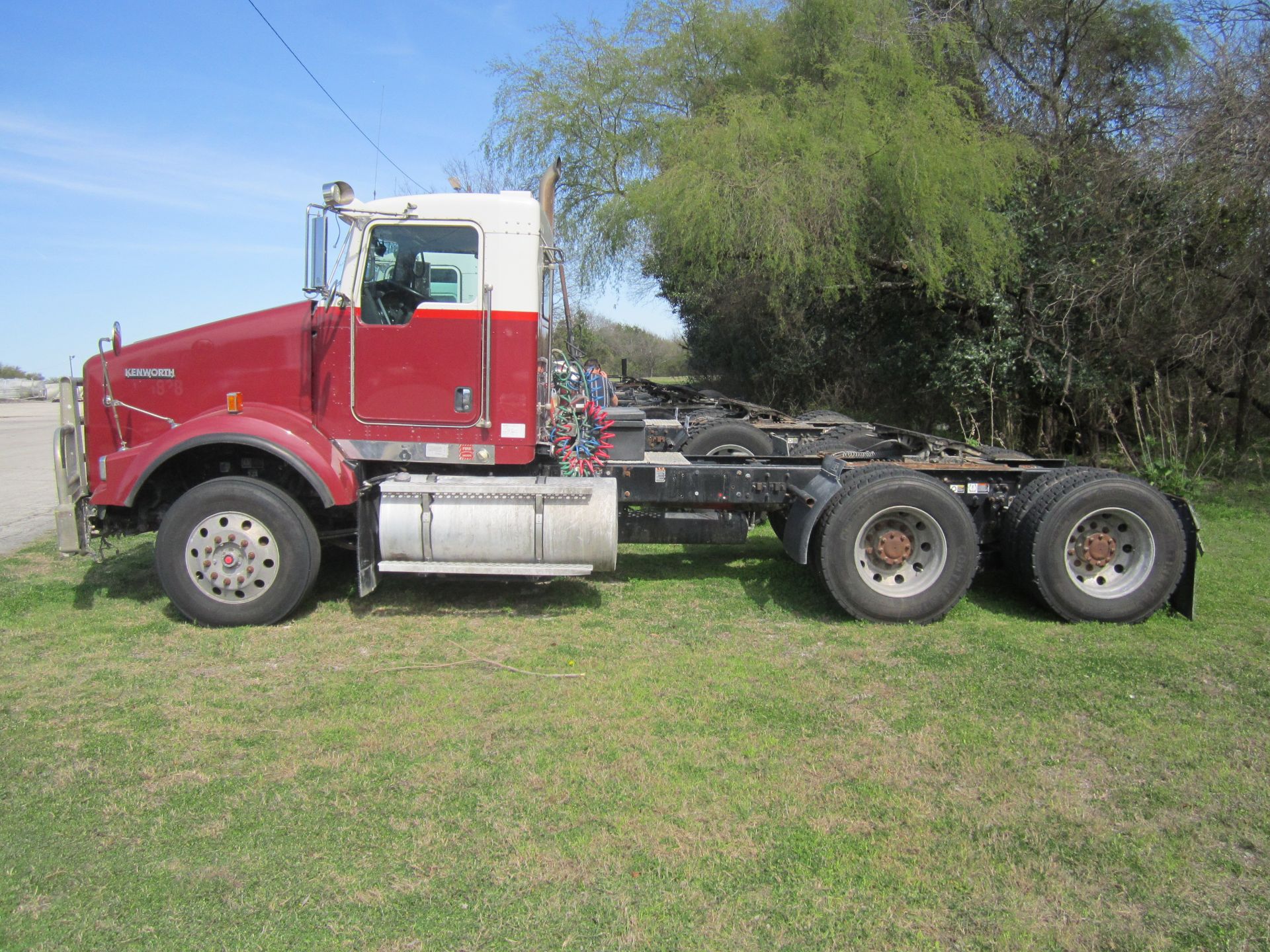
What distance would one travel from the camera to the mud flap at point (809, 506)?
5.86 meters

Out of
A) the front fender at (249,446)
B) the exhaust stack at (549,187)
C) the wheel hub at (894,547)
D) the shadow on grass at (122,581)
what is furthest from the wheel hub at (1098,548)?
the shadow on grass at (122,581)

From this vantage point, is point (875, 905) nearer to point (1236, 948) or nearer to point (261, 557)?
point (1236, 948)

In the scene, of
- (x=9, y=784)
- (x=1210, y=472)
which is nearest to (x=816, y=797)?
(x=9, y=784)

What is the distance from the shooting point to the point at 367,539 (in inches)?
226

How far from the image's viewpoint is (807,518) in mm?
5922

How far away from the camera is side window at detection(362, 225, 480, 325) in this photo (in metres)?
5.81

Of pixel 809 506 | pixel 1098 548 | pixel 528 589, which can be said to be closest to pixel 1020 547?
pixel 1098 548

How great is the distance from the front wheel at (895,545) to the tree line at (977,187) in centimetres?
617

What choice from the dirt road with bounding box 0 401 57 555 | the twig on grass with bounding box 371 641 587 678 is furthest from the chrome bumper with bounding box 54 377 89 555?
the dirt road with bounding box 0 401 57 555

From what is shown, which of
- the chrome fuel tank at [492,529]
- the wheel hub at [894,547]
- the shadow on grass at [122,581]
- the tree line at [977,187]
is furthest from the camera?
the tree line at [977,187]

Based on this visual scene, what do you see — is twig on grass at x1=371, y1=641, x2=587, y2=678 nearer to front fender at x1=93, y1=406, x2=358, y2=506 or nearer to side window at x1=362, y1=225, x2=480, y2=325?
front fender at x1=93, y1=406, x2=358, y2=506

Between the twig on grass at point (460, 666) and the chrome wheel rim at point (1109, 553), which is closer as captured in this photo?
the twig on grass at point (460, 666)

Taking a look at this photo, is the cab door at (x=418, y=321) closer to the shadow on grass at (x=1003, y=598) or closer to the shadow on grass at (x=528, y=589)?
the shadow on grass at (x=528, y=589)

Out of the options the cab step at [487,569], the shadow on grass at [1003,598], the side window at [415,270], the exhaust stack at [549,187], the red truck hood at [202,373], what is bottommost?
the shadow on grass at [1003,598]
